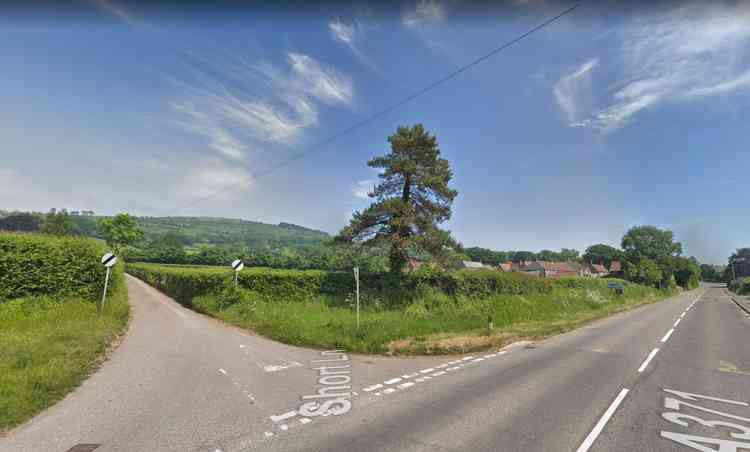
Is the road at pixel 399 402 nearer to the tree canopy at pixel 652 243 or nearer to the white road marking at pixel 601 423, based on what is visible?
the white road marking at pixel 601 423

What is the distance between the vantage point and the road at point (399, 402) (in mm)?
4289

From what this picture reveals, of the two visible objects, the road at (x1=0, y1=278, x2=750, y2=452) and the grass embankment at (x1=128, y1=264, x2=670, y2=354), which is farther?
the grass embankment at (x1=128, y1=264, x2=670, y2=354)

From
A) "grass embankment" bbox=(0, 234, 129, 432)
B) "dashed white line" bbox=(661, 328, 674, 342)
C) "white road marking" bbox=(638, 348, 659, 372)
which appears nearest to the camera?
"grass embankment" bbox=(0, 234, 129, 432)

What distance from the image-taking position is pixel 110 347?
9305mm

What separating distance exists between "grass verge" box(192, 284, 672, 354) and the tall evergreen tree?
3.33 meters

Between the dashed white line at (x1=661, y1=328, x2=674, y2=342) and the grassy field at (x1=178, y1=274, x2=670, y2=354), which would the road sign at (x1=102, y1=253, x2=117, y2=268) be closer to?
the grassy field at (x1=178, y1=274, x2=670, y2=354)

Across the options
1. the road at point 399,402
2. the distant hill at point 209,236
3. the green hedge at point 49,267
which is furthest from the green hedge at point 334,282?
the distant hill at point 209,236

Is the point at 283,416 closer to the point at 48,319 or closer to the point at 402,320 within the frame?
the point at 402,320

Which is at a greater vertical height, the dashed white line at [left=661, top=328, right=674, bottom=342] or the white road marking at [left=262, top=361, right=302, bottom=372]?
the white road marking at [left=262, top=361, right=302, bottom=372]

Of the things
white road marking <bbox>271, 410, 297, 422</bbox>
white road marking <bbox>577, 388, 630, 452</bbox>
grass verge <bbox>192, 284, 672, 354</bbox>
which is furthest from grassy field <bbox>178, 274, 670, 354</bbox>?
white road marking <bbox>271, 410, 297, 422</bbox>

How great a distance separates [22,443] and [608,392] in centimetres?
981

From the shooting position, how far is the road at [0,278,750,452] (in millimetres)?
4289

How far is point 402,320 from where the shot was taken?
43.3 ft

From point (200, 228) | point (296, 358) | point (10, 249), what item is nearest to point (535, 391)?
point (296, 358)
